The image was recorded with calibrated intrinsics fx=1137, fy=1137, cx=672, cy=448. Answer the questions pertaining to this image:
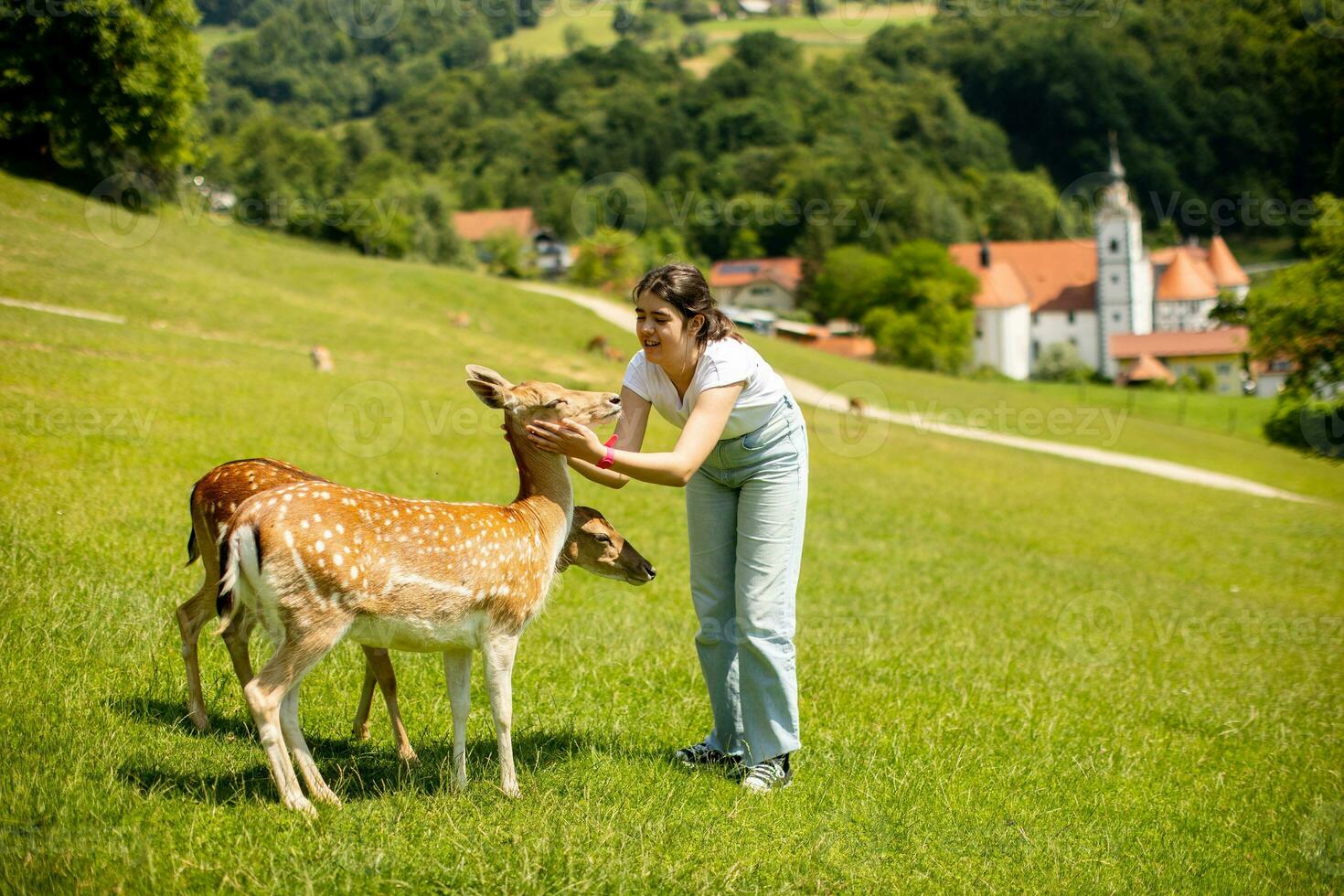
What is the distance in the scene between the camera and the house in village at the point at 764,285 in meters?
119

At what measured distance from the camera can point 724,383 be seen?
18.9 feet

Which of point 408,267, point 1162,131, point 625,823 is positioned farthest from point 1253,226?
point 625,823

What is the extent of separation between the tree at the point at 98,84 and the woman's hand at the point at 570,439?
125 feet

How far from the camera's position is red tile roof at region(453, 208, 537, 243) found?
392ft

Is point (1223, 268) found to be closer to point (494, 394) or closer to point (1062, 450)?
point (1062, 450)

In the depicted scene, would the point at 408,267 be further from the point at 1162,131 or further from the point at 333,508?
the point at 1162,131
